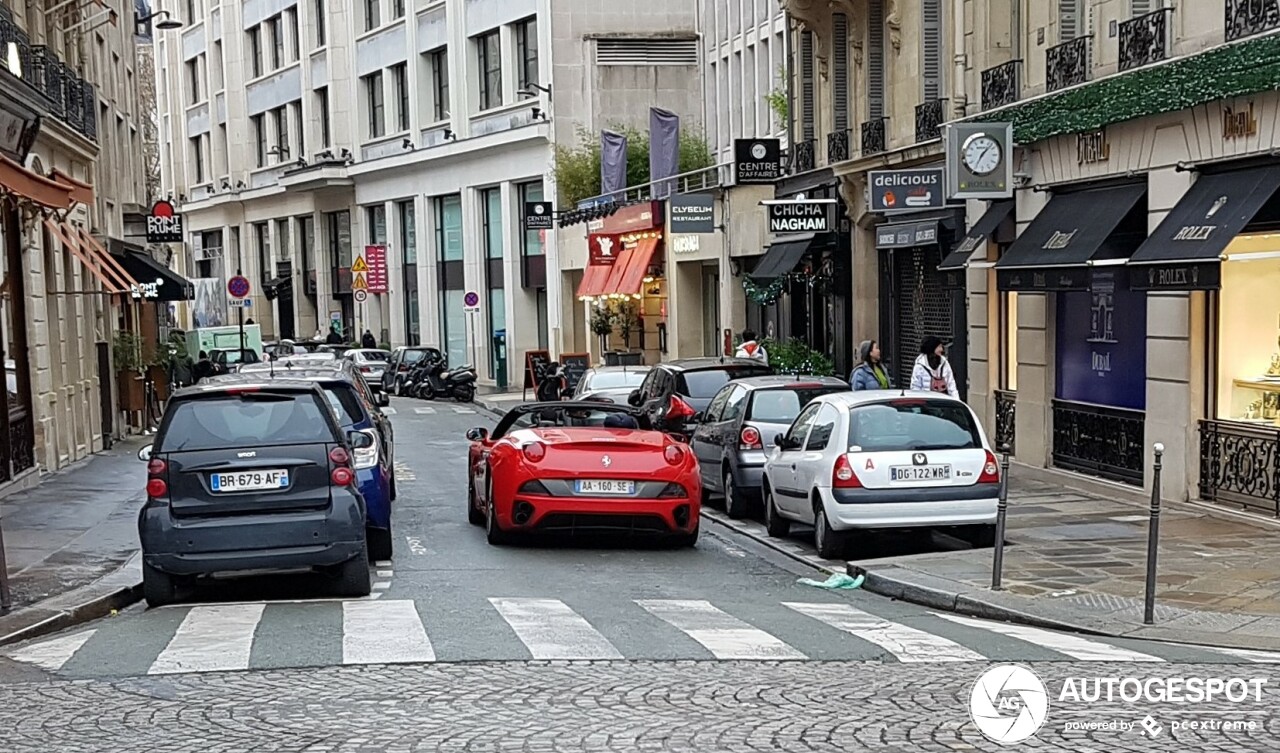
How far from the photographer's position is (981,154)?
66.2 feet

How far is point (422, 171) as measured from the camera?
57438 mm

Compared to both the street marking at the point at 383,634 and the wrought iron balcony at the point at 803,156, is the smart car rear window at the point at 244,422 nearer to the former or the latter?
the street marking at the point at 383,634

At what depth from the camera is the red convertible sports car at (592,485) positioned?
566 inches

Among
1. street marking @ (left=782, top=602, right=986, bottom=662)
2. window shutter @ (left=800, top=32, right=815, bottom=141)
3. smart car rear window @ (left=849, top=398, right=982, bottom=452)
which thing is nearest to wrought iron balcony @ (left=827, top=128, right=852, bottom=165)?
window shutter @ (left=800, top=32, right=815, bottom=141)

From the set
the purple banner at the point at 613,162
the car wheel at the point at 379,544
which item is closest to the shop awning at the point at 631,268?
the purple banner at the point at 613,162

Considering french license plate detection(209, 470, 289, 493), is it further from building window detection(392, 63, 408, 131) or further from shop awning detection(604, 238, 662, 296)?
building window detection(392, 63, 408, 131)

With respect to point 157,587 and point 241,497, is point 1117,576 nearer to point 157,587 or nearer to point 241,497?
point 241,497

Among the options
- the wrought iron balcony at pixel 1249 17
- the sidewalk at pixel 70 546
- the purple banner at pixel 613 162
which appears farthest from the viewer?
the purple banner at pixel 613 162

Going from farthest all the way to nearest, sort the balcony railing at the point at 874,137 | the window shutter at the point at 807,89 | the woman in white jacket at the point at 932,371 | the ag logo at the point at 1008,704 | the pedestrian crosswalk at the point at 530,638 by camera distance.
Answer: the window shutter at the point at 807,89 → the balcony railing at the point at 874,137 → the woman in white jacket at the point at 932,371 → the pedestrian crosswalk at the point at 530,638 → the ag logo at the point at 1008,704

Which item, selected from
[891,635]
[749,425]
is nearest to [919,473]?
[749,425]

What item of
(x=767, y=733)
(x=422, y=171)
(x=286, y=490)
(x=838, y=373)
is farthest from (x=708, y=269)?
(x=767, y=733)

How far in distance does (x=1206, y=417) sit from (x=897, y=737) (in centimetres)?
1073

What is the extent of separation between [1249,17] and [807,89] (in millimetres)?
15510

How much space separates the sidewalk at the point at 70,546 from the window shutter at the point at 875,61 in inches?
527
